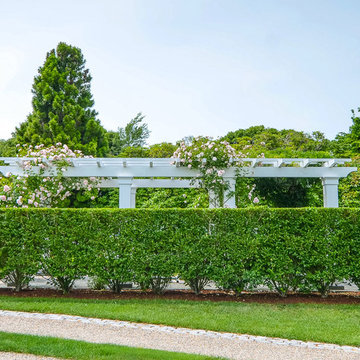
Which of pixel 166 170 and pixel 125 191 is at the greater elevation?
pixel 166 170

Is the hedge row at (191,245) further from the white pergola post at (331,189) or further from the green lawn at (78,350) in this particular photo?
the white pergola post at (331,189)

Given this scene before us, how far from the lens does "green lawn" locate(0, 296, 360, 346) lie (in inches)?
179

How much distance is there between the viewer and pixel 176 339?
422 centimetres

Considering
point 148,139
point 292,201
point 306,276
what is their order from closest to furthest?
point 306,276, point 292,201, point 148,139

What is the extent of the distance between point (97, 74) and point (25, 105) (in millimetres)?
4078

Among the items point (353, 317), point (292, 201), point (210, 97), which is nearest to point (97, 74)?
point (210, 97)

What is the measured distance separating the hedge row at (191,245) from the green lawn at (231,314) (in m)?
0.53

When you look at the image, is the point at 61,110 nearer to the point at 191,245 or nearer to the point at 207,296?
the point at 191,245

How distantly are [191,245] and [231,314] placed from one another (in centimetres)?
148

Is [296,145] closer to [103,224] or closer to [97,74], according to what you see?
[97,74]

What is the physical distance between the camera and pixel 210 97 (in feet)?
57.2

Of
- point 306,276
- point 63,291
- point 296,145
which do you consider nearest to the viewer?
point 306,276

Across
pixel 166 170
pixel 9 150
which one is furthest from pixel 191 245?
pixel 9 150

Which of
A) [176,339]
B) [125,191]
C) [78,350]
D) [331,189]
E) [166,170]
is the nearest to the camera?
[78,350]
